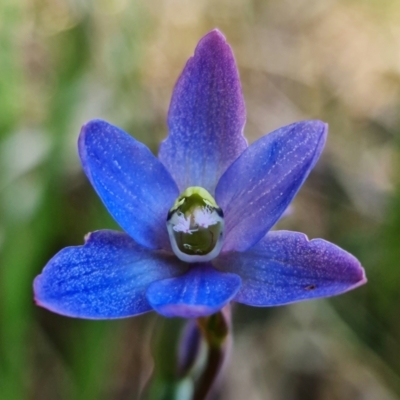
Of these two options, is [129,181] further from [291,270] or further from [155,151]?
[155,151]

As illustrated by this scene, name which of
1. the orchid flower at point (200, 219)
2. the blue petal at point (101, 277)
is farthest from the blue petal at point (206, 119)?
the blue petal at point (101, 277)

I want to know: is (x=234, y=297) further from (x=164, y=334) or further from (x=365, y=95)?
(x=365, y=95)

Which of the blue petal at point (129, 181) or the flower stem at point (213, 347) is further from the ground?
the blue petal at point (129, 181)

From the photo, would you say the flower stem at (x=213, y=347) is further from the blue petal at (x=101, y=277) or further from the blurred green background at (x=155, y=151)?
the blurred green background at (x=155, y=151)

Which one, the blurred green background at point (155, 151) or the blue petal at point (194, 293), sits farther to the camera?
the blurred green background at point (155, 151)

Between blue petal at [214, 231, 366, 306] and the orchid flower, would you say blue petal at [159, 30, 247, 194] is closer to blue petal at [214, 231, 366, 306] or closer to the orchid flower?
the orchid flower

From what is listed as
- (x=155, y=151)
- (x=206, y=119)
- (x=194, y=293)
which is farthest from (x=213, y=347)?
(x=155, y=151)

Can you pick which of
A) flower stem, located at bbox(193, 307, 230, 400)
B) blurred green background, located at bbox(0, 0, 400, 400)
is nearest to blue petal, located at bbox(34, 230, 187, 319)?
flower stem, located at bbox(193, 307, 230, 400)

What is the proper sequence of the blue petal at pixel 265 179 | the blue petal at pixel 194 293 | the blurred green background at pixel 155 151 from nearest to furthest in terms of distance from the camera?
the blue petal at pixel 194 293 → the blue petal at pixel 265 179 → the blurred green background at pixel 155 151
